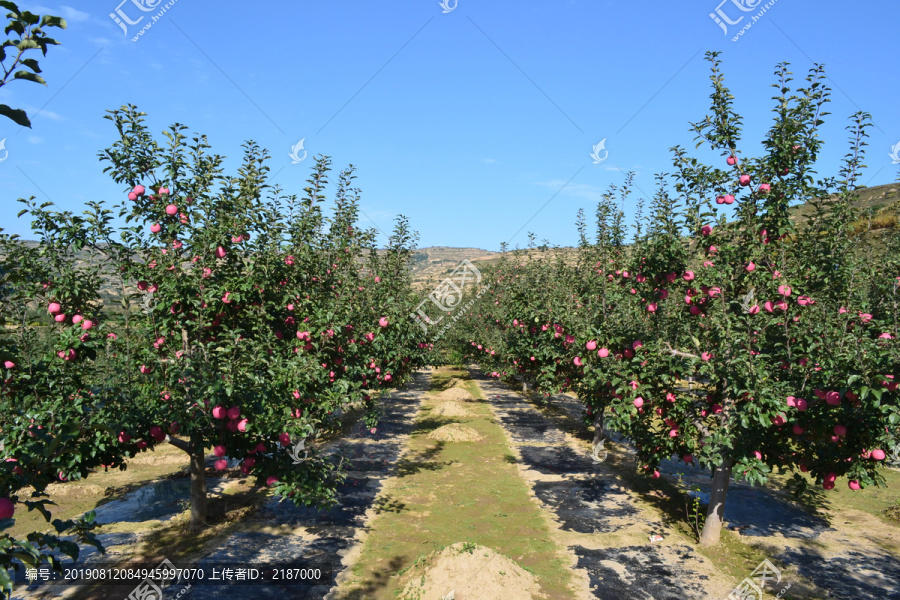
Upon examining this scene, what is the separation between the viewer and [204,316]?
31.1ft

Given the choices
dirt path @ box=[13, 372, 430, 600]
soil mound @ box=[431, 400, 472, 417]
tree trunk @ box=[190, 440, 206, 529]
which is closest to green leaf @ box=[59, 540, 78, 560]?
dirt path @ box=[13, 372, 430, 600]

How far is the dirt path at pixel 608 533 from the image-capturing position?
9.29 metres

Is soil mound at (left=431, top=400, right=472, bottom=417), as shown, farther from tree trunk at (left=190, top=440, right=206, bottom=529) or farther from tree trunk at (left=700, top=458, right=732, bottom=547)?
tree trunk at (left=700, top=458, right=732, bottom=547)

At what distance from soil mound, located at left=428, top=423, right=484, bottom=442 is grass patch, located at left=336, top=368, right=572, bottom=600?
2.25 feet

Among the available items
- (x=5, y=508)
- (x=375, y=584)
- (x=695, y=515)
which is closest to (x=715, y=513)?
(x=695, y=515)

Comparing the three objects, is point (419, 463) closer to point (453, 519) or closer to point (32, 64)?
point (453, 519)

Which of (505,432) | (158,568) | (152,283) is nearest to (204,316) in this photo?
(152,283)

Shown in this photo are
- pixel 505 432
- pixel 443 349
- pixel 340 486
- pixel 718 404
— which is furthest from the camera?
pixel 443 349

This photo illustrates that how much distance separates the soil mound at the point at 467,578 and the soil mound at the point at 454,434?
37.4 ft

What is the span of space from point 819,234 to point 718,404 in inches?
170

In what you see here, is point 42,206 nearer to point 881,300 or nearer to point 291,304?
point 291,304

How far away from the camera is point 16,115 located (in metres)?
2.70

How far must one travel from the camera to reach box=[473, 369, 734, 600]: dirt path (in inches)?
366

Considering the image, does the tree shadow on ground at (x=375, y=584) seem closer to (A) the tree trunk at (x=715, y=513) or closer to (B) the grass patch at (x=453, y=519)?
(B) the grass patch at (x=453, y=519)
